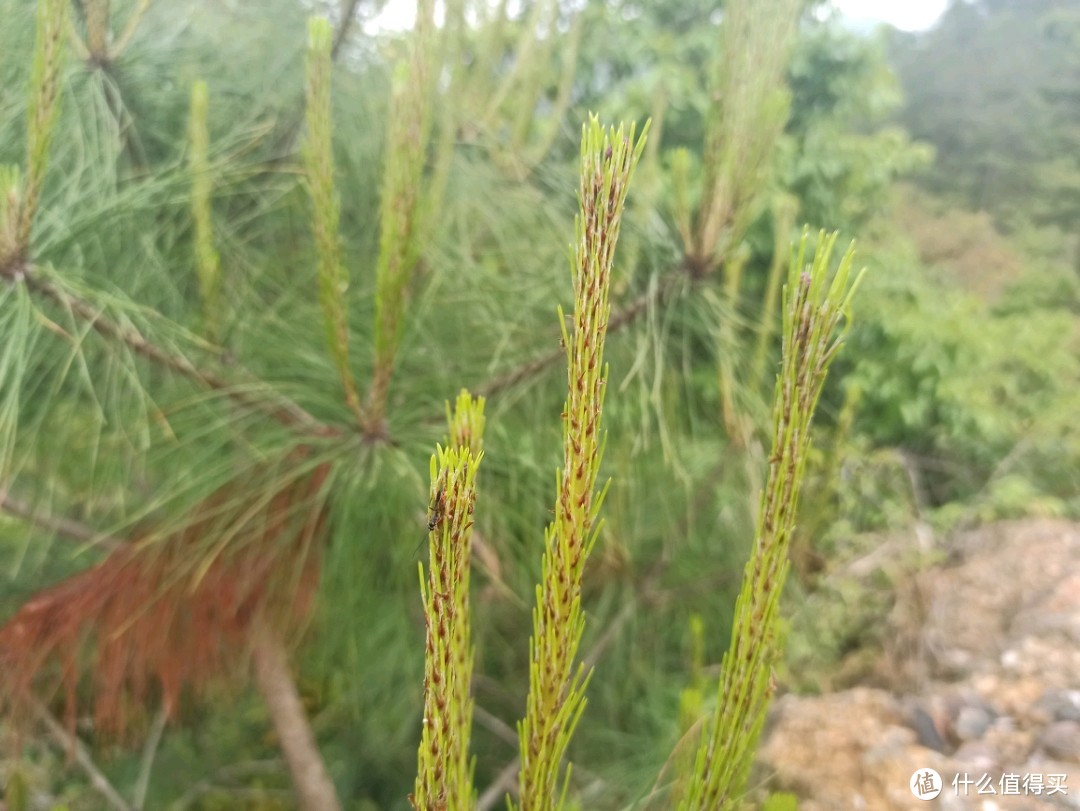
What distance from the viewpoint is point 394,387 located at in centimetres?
52

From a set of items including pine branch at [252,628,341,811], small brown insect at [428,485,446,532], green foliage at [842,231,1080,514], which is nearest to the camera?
small brown insect at [428,485,446,532]

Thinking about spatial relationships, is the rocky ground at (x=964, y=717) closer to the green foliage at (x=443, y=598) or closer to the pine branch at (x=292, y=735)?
the green foliage at (x=443, y=598)

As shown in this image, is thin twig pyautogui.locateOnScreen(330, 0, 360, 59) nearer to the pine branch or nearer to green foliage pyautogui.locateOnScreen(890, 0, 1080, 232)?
the pine branch

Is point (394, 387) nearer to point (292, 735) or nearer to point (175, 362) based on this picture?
point (175, 362)

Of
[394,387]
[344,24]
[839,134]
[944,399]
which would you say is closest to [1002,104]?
[839,134]

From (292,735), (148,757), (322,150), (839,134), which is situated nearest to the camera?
(322,150)

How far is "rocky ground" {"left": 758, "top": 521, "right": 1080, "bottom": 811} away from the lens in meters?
0.40

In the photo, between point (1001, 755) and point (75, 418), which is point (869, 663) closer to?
point (1001, 755)

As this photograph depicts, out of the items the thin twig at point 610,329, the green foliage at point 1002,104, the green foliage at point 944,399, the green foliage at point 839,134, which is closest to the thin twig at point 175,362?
the thin twig at point 610,329

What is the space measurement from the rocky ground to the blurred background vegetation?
0.33 feet

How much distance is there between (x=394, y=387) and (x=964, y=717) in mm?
449

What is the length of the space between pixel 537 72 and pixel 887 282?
4.54 feet

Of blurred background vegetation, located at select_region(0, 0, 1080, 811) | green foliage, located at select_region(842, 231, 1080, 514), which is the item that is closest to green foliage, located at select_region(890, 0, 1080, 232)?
green foliage, located at select_region(842, 231, 1080, 514)

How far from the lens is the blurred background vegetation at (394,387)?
1.69 ft
